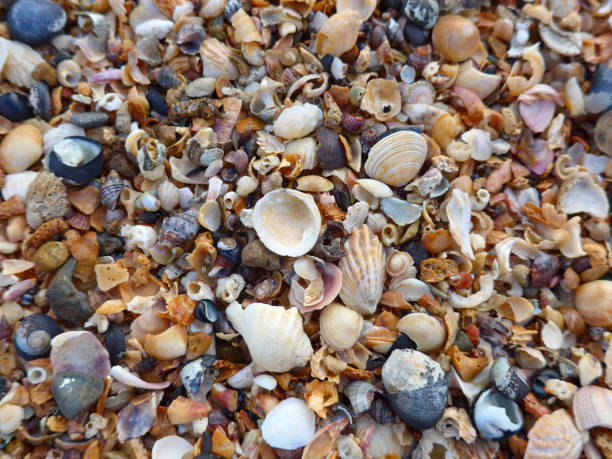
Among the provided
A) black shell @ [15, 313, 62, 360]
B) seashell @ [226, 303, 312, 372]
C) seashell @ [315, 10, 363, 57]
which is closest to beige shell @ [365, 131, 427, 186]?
seashell @ [315, 10, 363, 57]

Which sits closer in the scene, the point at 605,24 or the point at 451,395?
the point at 451,395

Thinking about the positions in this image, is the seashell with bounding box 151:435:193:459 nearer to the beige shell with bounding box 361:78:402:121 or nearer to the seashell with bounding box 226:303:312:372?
the seashell with bounding box 226:303:312:372

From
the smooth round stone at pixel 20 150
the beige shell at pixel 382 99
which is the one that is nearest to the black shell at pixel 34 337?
the smooth round stone at pixel 20 150

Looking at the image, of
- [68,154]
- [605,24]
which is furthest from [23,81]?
[605,24]

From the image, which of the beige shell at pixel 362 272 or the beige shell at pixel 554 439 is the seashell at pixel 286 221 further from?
the beige shell at pixel 554 439

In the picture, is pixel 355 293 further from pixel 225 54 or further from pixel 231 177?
pixel 225 54

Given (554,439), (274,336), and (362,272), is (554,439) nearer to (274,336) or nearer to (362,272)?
(362,272)
